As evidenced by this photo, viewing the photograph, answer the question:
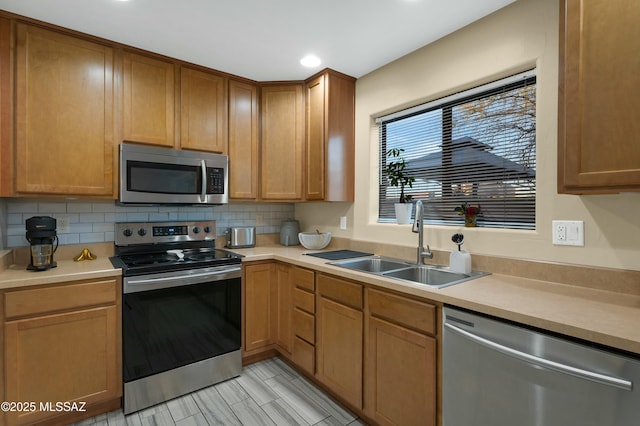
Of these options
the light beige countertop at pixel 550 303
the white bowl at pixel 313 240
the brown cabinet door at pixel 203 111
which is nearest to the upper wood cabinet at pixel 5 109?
the brown cabinet door at pixel 203 111

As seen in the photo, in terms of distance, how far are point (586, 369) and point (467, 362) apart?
0.42 m

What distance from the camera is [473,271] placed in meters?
1.92

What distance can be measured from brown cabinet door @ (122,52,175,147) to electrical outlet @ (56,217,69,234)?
2.44 feet

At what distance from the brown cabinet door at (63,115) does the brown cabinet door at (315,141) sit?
1482 mm

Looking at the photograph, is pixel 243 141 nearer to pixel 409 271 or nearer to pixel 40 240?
pixel 40 240

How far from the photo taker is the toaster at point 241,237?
2932 millimetres

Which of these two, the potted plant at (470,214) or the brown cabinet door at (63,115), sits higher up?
the brown cabinet door at (63,115)

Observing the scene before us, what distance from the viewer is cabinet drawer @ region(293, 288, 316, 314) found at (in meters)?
2.27

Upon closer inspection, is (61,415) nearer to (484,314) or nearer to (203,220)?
(203,220)

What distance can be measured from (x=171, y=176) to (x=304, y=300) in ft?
4.52

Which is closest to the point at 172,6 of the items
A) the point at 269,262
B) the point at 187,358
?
the point at 269,262

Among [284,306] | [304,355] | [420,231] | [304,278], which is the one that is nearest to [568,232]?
[420,231]

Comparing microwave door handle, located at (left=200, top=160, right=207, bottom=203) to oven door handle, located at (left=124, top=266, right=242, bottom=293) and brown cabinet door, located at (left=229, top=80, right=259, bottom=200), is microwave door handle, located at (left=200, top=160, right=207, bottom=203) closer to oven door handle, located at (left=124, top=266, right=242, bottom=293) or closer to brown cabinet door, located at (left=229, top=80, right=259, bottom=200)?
brown cabinet door, located at (left=229, top=80, right=259, bottom=200)

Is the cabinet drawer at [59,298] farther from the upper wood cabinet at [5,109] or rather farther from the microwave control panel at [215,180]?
the microwave control panel at [215,180]
